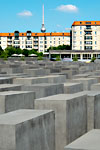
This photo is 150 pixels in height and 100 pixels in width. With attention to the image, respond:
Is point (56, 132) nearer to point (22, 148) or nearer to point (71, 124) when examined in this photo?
point (71, 124)

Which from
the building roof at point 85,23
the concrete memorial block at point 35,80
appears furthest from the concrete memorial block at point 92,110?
the building roof at point 85,23

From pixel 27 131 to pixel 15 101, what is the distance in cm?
251

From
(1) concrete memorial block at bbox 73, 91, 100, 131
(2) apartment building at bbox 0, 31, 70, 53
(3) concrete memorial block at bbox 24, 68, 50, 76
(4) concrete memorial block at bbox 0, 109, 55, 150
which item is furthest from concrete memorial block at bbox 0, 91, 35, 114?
(2) apartment building at bbox 0, 31, 70, 53

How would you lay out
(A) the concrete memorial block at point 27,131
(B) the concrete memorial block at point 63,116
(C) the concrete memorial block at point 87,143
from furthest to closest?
(B) the concrete memorial block at point 63,116 < (A) the concrete memorial block at point 27,131 < (C) the concrete memorial block at point 87,143

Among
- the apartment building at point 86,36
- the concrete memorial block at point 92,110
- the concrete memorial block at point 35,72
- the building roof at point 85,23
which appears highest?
the building roof at point 85,23

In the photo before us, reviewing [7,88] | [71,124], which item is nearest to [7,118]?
[71,124]

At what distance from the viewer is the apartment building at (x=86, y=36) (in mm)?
110188

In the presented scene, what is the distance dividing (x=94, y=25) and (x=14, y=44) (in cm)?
4196

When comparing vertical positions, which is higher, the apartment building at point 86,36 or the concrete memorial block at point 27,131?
the apartment building at point 86,36

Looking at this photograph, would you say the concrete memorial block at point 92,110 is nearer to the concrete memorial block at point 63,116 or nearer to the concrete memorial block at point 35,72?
the concrete memorial block at point 63,116

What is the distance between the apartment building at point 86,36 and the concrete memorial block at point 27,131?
104 m

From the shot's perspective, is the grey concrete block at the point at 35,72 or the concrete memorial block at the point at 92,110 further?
the grey concrete block at the point at 35,72

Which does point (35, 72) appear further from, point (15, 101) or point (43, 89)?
point (15, 101)

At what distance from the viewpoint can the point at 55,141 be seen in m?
7.83
